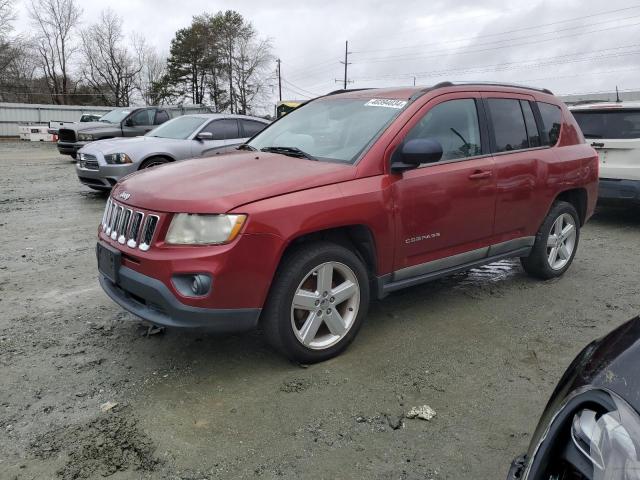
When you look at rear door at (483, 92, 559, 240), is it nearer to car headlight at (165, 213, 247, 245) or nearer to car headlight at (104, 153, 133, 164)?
car headlight at (165, 213, 247, 245)

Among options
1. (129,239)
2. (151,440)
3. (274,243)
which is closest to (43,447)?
(151,440)

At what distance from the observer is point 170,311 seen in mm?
2951

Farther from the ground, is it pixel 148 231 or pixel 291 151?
pixel 291 151

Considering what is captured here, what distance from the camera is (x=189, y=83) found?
5881 centimetres

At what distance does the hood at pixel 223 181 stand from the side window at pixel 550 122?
2.46m

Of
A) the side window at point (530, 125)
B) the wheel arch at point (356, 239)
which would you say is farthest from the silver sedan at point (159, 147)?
the wheel arch at point (356, 239)

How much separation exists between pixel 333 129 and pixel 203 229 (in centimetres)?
153

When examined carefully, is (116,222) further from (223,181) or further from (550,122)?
(550,122)

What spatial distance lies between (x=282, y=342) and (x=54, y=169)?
1407 centimetres

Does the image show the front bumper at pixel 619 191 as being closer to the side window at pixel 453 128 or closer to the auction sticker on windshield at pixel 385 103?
the side window at pixel 453 128

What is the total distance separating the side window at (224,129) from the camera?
995 cm

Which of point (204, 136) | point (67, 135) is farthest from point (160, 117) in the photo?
point (204, 136)

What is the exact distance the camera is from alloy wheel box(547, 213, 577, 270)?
5.06 m

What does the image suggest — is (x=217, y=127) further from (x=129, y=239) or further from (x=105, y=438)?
(x=105, y=438)
